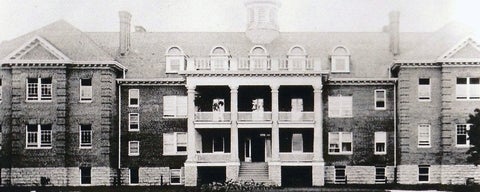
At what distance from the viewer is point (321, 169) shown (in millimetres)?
42844

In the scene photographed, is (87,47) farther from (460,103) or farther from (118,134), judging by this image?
(460,103)

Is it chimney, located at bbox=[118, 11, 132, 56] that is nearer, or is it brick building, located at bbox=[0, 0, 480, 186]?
brick building, located at bbox=[0, 0, 480, 186]

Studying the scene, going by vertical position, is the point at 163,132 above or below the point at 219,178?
above

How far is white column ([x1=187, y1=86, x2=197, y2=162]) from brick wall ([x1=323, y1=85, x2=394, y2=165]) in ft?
27.5

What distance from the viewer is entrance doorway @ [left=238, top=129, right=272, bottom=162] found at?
46.4 meters

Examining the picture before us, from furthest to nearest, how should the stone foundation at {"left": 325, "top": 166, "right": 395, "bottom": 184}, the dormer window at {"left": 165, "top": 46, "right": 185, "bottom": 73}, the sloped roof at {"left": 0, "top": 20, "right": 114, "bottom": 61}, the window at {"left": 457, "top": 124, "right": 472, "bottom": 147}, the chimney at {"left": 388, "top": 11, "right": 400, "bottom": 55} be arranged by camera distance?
the chimney at {"left": 388, "top": 11, "right": 400, "bottom": 55}
the dormer window at {"left": 165, "top": 46, "right": 185, "bottom": 73}
the stone foundation at {"left": 325, "top": 166, "right": 395, "bottom": 184}
the sloped roof at {"left": 0, "top": 20, "right": 114, "bottom": 61}
the window at {"left": 457, "top": 124, "right": 472, "bottom": 147}

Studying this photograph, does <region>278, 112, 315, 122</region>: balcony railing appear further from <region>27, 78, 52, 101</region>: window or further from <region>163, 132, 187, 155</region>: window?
<region>27, 78, 52, 101</region>: window

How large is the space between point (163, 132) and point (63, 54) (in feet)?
26.0

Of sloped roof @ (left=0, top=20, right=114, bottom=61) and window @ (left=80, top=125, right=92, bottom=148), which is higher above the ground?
sloped roof @ (left=0, top=20, right=114, bottom=61)

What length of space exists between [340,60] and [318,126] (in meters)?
5.51

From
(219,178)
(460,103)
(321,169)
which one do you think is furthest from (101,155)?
(460,103)

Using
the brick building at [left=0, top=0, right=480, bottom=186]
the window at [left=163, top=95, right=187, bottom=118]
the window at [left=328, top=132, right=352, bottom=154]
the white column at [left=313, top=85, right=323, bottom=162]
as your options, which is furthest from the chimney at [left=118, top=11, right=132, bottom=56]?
the window at [left=328, top=132, right=352, bottom=154]

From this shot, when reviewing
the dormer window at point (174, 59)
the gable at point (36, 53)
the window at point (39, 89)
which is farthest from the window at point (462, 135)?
the window at point (39, 89)

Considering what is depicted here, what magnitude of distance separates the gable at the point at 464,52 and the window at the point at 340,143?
24.9ft
